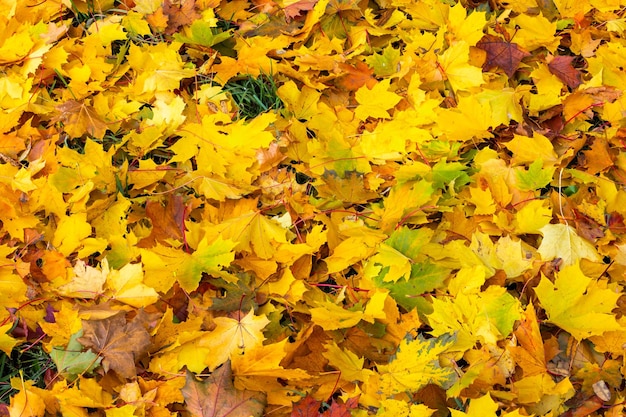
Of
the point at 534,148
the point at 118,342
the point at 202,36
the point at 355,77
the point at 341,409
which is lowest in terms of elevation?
the point at 341,409

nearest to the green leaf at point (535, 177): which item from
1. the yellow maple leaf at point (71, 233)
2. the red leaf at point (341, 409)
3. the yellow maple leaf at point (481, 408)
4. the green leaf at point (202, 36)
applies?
the yellow maple leaf at point (481, 408)

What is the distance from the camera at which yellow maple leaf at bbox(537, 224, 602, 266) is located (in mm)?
1468

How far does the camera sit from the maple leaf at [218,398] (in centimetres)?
123

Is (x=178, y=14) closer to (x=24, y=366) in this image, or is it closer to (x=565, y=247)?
(x=24, y=366)

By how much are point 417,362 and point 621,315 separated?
1.71 feet

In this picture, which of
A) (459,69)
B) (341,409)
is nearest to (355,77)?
(459,69)

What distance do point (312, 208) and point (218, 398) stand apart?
22.4 inches

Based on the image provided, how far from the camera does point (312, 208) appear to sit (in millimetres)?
1604

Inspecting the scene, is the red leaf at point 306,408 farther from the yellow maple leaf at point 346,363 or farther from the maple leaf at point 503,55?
the maple leaf at point 503,55

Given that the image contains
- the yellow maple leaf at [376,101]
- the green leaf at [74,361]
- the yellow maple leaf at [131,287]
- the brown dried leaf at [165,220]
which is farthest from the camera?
the yellow maple leaf at [376,101]

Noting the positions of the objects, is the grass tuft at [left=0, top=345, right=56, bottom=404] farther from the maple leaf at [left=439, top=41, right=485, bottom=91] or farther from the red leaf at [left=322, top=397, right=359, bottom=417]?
the maple leaf at [left=439, top=41, right=485, bottom=91]

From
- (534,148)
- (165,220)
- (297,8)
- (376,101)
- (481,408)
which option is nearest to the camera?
(481,408)

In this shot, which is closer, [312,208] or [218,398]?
[218,398]

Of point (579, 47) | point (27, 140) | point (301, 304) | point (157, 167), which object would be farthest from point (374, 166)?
point (27, 140)
